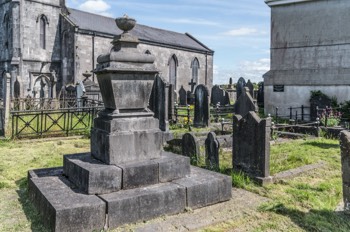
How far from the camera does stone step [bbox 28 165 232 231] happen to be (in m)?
4.07

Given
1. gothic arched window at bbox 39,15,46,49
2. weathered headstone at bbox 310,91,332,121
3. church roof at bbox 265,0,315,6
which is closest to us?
weathered headstone at bbox 310,91,332,121

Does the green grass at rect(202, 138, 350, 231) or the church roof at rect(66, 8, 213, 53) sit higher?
the church roof at rect(66, 8, 213, 53)

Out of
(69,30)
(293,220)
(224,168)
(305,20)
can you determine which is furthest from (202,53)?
(293,220)

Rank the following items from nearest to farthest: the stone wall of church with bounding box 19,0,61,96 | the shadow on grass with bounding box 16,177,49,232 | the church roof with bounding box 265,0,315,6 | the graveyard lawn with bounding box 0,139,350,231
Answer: the shadow on grass with bounding box 16,177,49,232, the graveyard lawn with bounding box 0,139,350,231, the church roof with bounding box 265,0,315,6, the stone wall of church with bounding box 19,0,61,96

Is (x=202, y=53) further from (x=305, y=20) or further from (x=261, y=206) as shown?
(x=261, y=206)

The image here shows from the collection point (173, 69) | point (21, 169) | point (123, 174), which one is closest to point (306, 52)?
point (21, 169)

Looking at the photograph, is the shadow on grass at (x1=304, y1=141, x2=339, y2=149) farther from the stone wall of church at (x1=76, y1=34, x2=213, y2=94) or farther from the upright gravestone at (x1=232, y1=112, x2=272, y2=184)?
the stone wall of church at (x1=76, y1=34, x2=213, y2=94)

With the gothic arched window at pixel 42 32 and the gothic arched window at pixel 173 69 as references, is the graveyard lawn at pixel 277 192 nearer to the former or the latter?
the gothic arched window at pixel 42 32

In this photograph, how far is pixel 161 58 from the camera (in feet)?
113

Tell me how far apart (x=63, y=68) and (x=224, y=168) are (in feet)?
77.1

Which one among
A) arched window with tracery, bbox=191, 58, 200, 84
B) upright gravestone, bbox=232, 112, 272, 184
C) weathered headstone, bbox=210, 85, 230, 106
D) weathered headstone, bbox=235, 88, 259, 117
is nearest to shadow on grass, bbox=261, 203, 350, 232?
upright gravestone, bbox=232, 112, 272, 184

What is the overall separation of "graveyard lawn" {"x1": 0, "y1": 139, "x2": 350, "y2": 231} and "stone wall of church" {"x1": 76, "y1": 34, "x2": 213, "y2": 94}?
13594 mm

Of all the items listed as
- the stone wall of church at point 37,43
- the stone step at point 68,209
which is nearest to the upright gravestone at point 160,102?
the stone step at point 68,209

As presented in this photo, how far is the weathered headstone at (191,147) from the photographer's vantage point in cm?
775
